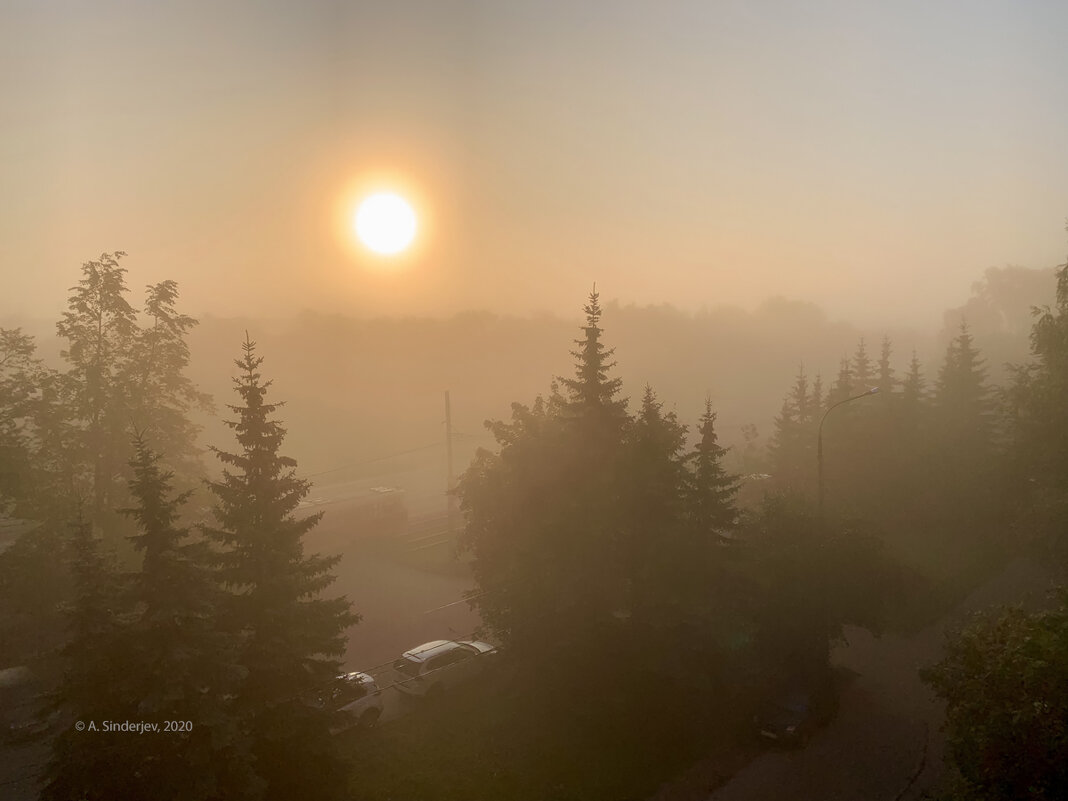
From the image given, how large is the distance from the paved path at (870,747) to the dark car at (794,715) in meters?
0.28

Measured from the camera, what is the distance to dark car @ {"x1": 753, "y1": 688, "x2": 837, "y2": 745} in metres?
17.3

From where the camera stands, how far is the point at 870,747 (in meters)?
17.4

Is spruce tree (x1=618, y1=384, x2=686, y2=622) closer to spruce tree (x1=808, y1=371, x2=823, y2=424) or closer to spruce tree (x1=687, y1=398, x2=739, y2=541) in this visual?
spruce tree (x1=687, y1=398, x2=739, y2=541)

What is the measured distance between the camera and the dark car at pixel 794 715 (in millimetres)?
17328

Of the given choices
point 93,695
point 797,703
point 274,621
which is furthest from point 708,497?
point 93,695

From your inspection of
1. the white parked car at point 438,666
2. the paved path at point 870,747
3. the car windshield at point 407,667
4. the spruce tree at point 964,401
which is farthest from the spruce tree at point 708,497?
the spruce tree at point 964,401

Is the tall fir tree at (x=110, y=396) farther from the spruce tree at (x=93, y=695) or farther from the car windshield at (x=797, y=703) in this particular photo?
the car windshield at (x=797, y=703)

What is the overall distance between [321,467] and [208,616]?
54.8 m

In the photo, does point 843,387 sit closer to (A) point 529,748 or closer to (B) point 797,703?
(B) point 797,703

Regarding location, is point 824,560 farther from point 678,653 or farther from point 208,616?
point 208,616

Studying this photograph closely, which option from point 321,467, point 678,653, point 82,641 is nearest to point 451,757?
point 678,653

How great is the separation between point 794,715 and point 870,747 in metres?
2.04

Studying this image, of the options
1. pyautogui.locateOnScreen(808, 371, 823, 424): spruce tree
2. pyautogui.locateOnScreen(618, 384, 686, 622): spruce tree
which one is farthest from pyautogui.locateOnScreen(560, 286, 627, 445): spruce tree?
pyautogui.locateOnScreen(808, 371, 823, 424): spruce tree

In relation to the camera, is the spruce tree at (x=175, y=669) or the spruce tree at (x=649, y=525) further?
the spruce tree at (x=649, y=525)
